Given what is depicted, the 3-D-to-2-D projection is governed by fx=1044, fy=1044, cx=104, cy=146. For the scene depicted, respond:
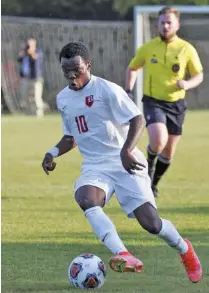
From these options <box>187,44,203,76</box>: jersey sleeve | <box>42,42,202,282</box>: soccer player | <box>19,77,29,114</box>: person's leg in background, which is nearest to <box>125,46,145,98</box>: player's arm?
<box>187,44,203,76</box>: jersey sleeve

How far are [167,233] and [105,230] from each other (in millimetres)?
453

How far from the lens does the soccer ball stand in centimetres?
700

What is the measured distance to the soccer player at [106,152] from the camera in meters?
7.16

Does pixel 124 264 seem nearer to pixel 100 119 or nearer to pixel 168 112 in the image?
pixel 100 119

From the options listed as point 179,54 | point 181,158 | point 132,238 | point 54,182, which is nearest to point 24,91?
point 181,158

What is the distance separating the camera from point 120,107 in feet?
24.1

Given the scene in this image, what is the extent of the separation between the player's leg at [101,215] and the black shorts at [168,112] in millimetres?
4530

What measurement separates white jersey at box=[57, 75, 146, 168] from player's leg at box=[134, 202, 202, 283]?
41 centimetres

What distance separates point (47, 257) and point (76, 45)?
6.15 feet

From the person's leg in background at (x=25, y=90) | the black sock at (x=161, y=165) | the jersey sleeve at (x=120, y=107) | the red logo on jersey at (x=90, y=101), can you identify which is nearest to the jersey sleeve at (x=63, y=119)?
the red logo on jersey at (x=90, y=101)

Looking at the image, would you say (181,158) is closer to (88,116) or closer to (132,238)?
(132,238)

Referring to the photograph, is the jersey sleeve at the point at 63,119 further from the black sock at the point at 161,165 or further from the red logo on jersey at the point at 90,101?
the black sock at the point at 161,165

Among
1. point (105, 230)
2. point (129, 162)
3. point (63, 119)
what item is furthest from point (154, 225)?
point (63, 119)

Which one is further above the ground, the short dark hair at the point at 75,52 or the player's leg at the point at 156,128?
the short dark hair at the point at 75,52
